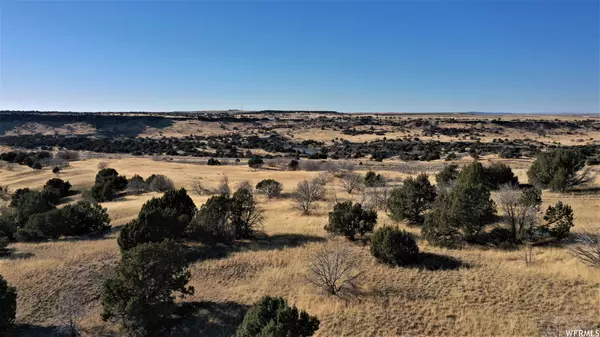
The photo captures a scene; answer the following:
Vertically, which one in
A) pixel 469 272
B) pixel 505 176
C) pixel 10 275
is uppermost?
pixel 505 176

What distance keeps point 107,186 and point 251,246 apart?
25305 millimetres

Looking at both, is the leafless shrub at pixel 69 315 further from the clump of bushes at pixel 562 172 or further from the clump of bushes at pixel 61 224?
the clump of bushes at pixel 562 172

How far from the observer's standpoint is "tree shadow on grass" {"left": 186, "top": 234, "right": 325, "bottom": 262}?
23.2 metres

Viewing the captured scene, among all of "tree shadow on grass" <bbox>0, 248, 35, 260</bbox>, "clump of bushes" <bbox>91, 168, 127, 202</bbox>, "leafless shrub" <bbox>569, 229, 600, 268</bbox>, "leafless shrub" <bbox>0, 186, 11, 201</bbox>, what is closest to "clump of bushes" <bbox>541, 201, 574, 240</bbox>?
"leafless shrub" <bbox>569, 229, 600, 268</bbox>

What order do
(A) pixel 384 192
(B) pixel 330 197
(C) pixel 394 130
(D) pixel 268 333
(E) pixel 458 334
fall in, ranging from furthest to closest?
(C) pixel 394 130, (B) pixel 330 197, (A) pixel 384 192, (E) pixel 458 334, (D) pixel 268 333

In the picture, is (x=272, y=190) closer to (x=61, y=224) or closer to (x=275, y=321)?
(x=61, y=224)

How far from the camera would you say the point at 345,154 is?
81.0m

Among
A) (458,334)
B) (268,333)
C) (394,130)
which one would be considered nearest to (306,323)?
(268,333)

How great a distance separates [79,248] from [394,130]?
12089cm

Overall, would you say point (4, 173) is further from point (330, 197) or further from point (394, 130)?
point (394, 130)

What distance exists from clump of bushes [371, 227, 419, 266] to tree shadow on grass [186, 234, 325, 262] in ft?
14.9

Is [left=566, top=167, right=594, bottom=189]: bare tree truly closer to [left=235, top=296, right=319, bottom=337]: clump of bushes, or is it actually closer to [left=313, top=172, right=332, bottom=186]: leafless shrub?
[left=313, top=172, right=332, bottom=186]: leafless shrub

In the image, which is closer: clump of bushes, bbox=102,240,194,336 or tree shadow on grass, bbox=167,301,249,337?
clump of bushes, bbox=102,240,194,336

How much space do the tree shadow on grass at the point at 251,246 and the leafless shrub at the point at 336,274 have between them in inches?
137
